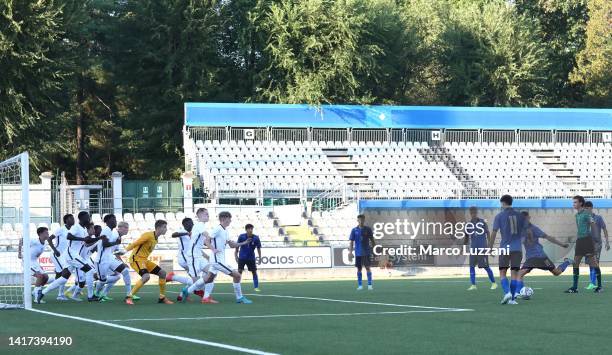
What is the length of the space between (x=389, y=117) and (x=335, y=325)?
3899cm

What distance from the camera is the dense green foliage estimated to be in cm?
5144

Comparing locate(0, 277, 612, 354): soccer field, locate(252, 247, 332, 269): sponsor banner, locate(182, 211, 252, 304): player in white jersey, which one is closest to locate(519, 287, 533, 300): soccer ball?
locate(0, 277, 612, 354): soccer field

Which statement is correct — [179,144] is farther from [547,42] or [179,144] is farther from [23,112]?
[547,42]

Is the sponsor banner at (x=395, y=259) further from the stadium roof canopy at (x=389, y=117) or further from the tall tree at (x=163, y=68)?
the tall tree at (x=163, y=68)

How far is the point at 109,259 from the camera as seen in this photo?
23.4 meters

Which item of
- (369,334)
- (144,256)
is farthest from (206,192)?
(369,334)

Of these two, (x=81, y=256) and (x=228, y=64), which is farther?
(x=228, y=64)

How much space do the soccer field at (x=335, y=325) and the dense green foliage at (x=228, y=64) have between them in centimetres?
3057

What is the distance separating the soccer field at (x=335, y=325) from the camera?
12055 millimetres

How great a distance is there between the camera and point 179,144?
59312 mm

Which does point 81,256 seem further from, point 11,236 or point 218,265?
point 11,236

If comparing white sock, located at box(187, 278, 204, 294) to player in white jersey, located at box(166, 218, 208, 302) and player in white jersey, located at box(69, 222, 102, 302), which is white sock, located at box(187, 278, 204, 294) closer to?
player in white jersey, located at box(166, 218, 208, 302)

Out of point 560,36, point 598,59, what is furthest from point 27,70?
point 560,36

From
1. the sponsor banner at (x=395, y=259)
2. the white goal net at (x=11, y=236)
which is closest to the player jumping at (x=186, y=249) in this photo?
the white goal net at (x=11, y=236)
